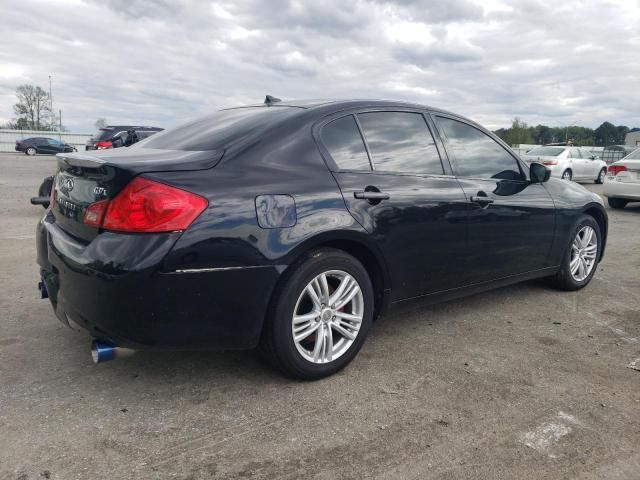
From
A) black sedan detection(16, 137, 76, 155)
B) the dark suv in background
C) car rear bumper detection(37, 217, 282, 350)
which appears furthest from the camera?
black sedan detection(16, 137, 76, 155)

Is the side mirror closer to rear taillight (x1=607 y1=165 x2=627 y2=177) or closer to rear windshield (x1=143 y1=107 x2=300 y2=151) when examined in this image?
rear windshield (x1=143 y1=107 x2=300 y2=151)

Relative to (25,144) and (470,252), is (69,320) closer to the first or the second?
(470,252)

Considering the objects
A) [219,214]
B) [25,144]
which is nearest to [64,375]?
[219,214]

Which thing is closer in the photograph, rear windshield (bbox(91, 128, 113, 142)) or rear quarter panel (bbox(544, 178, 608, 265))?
rear quarter panel (bbox(544, 178, 608, 265))

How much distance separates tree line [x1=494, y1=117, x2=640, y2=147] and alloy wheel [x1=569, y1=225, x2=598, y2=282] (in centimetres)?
6408

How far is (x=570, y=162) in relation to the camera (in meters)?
19.5

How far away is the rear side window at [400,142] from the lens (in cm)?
350

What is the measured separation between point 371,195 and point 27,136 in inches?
1932

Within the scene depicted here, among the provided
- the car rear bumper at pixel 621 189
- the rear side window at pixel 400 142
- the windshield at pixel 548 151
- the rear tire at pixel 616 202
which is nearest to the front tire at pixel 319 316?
the rear side window at pixel 400 142

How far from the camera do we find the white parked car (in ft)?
37.6

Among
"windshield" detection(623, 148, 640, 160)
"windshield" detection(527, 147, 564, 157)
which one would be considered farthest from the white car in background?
"windshield" detection(623, 148, 640, 160)

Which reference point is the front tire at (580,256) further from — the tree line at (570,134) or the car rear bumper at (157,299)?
the tree line at (570,134)

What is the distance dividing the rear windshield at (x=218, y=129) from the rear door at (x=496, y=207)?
4.27 feet

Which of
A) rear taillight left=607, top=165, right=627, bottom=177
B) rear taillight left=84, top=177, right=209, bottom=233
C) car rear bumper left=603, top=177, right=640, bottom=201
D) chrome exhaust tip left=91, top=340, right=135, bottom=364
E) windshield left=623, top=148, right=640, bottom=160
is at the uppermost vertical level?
windshield left=623, top=148, right=640, bottom=160
